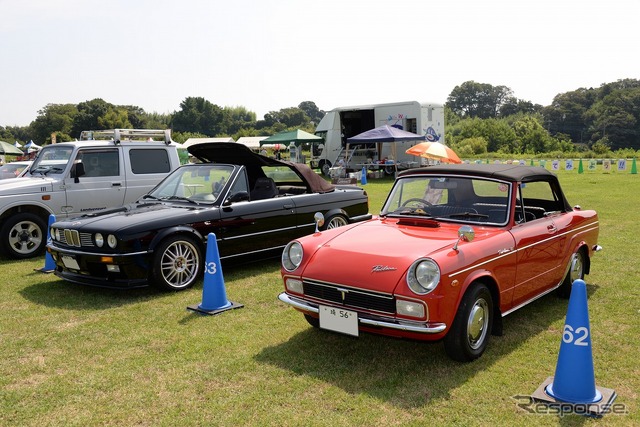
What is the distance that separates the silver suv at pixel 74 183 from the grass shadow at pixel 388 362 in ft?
18.2

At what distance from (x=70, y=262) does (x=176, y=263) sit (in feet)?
4.08

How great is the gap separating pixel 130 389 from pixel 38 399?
62cm

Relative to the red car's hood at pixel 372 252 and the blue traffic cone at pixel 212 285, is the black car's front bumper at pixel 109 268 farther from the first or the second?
the red car's hood at pixel 372 252

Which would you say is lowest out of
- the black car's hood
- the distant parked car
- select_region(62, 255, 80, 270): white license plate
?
select_region(62, 255, 80, 270): white license plate

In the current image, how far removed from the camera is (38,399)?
11.9ft

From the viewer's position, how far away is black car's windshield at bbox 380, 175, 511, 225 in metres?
4.82

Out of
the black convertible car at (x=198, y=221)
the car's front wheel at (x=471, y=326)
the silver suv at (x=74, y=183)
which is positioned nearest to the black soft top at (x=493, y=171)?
the car's front wheel at (x=471, y=326)

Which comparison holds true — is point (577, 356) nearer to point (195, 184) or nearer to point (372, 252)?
point (372, 252)

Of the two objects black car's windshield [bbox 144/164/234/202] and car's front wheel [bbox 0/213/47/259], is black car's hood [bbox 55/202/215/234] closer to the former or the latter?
black car's windshield [bbox 144/164/234/202]

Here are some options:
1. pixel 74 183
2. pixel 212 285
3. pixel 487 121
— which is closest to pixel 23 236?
pixel 74 183

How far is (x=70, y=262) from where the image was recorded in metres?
6.14

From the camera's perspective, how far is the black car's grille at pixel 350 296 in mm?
3777

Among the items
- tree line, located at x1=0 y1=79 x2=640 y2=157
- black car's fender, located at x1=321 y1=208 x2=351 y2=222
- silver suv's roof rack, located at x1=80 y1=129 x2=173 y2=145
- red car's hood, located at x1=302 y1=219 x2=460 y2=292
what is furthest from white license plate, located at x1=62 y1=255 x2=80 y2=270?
tree line, located at x1=0 y1=79 x2=640 y2=157

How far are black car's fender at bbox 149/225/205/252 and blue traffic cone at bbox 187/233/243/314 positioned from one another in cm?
87
